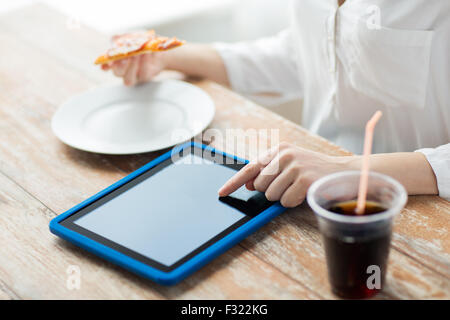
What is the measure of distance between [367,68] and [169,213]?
1.75ft

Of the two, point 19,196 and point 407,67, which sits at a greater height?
point 407,67

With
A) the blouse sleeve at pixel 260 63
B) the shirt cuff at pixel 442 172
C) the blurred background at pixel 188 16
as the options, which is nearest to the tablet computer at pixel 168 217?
the shirt cuff at pixel 442 172

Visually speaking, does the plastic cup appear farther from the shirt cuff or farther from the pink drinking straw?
the shirt cuff

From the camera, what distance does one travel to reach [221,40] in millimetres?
2957

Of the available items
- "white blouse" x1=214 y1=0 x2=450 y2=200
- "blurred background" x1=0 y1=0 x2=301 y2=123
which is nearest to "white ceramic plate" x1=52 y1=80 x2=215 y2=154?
"white blouse" x1=214 y1=0 x2=450 y2=200

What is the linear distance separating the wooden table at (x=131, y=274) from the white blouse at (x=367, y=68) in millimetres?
167

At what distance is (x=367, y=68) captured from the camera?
115 centimetres

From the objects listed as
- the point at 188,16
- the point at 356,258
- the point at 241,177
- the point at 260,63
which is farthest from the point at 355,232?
the point at 188,16

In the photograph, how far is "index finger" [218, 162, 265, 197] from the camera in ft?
2.94

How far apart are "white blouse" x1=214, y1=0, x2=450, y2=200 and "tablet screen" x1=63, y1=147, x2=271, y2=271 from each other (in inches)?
13.4

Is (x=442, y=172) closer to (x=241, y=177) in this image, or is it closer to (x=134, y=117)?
(x=241, y=177)

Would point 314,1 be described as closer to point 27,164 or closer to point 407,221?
point 407,221

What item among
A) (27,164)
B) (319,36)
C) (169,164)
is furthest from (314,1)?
(27,164)

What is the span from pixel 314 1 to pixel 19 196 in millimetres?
754
